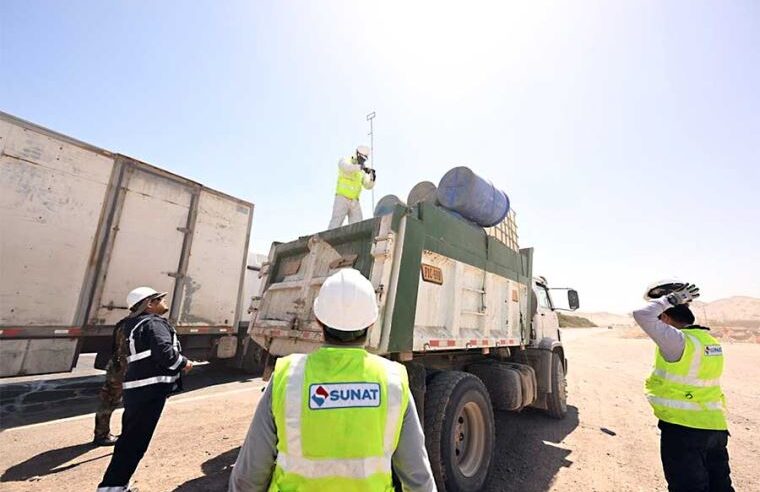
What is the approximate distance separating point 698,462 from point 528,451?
85.3 inches

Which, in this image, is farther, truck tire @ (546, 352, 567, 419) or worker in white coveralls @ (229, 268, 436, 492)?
truck tire @ (546, 352, 567, 419)

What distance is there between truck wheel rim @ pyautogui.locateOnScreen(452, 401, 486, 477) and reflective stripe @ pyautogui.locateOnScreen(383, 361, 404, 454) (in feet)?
7.13

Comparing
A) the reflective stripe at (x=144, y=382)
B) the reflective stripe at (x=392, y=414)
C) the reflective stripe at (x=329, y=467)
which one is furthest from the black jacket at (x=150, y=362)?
the reflective stripe at (x=392, y=414)

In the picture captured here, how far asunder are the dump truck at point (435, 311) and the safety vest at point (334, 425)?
1366 mm

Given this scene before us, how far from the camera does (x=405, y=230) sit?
9.59ft

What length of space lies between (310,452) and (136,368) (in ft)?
7.94

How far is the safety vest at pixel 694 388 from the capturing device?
232cm

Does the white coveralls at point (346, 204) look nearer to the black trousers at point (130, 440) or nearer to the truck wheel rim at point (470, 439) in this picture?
the truck wheel rim at point (470, 439)

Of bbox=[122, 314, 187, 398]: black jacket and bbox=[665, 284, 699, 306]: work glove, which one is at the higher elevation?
bbox=[665, 284, 699, 306]: work glove

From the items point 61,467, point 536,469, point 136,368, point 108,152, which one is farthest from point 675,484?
point 108,152

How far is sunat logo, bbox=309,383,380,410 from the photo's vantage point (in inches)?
46.5

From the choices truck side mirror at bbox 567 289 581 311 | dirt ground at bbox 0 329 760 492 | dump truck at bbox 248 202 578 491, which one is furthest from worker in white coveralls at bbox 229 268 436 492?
truck side mirror at bbox 567 289 581 311

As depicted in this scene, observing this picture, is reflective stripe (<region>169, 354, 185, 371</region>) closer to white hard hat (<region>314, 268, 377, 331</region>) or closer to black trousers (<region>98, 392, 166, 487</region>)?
black trousers (<region>98, 392, 166, 487</region>)

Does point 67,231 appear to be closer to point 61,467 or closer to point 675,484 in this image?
point 61,467
